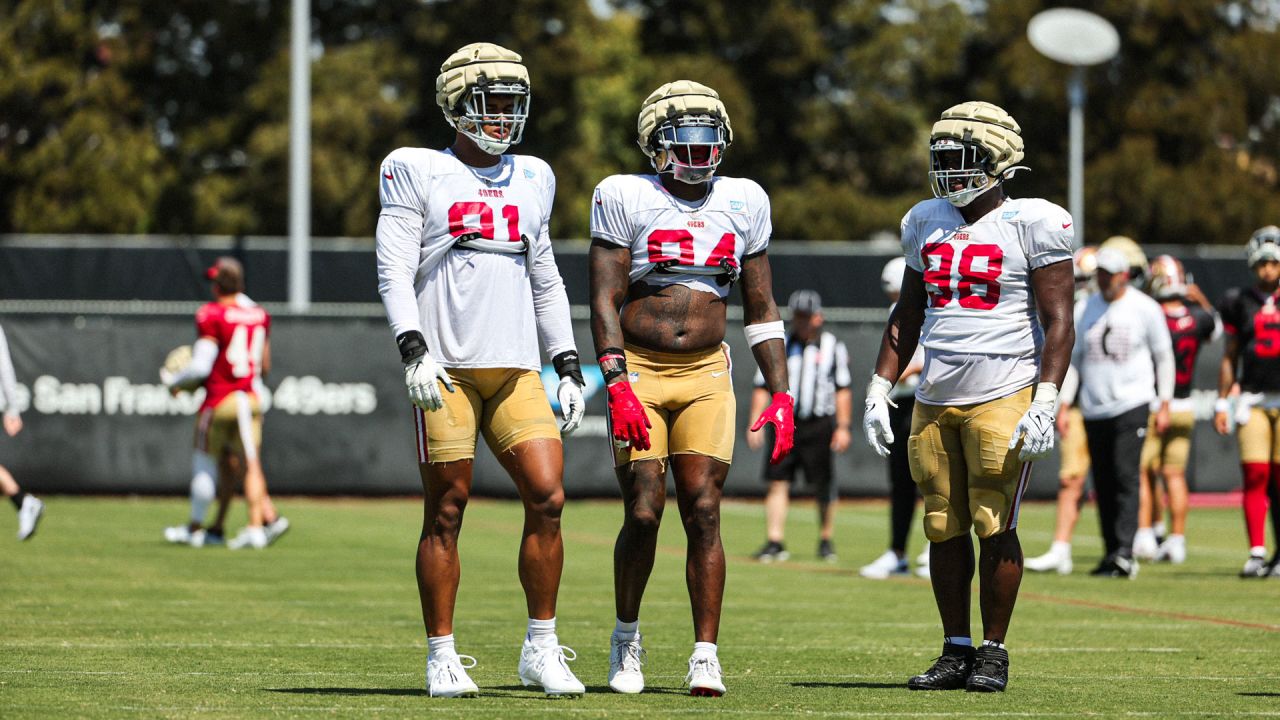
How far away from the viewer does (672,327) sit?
26.0ft

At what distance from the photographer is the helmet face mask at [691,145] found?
7887 millimetres

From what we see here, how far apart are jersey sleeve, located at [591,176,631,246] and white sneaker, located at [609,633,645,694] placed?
1.55 m

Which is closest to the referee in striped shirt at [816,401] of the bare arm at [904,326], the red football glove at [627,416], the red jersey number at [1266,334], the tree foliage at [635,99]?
the red jersey number at [1266,334]

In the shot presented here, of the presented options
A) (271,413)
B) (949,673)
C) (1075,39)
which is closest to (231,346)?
(271,413)

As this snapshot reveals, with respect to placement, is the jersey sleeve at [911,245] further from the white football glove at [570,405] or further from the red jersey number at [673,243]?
the white football glove at [570,405]

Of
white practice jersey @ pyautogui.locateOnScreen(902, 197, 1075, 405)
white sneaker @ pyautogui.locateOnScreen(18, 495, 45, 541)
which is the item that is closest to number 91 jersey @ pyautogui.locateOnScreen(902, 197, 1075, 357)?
white practice jersey @ pyautogui.locateOnScreen(902, 197, 1075, 405)

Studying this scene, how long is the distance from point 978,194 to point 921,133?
52.8 metres

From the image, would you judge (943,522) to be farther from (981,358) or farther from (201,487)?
(201,487)

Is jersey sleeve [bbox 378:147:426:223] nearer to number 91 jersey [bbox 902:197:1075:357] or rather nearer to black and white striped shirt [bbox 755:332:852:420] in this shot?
number 91 jersey [bbox 902:197:1075:357]

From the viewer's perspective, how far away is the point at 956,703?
7.55 metres

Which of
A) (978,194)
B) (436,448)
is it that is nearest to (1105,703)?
(978,194)

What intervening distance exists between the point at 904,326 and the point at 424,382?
7.24 feet

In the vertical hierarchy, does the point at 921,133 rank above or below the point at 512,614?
above

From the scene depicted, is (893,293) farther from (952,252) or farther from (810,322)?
(952,252)
